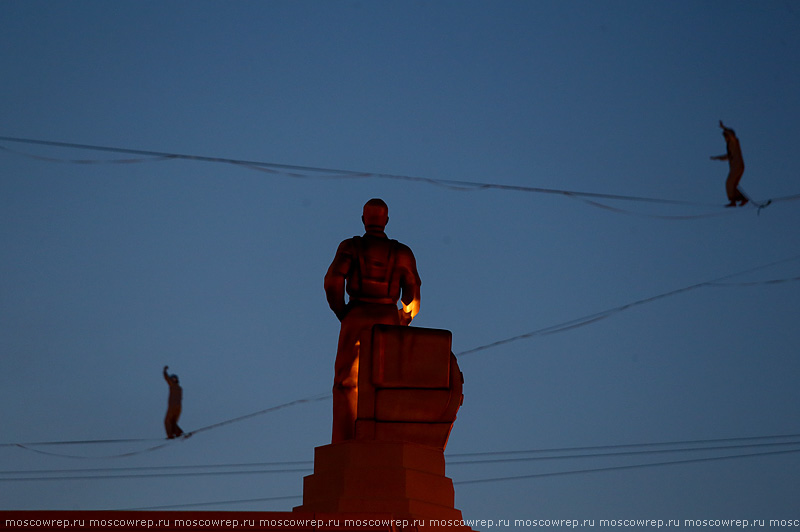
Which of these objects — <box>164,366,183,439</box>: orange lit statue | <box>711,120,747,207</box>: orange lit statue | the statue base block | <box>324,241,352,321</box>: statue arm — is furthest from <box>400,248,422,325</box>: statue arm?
<box>164,366,183,439</box>: orange lit statue

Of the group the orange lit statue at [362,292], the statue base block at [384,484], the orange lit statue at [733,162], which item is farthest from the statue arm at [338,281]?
the orange lit statue at [733,162]

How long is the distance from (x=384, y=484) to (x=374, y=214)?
2.44 meters

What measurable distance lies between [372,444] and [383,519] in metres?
0.73

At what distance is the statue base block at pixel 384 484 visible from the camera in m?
8.77

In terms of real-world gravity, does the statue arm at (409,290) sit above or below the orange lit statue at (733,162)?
below

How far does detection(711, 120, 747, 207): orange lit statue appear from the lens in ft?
61.4

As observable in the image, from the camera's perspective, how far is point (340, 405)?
9.51m

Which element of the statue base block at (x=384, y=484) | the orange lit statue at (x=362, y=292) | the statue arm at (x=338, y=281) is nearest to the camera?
the statue base block at (x=384, y=484)

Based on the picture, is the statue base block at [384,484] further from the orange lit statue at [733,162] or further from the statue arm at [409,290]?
the orange lit statue at [733,162]

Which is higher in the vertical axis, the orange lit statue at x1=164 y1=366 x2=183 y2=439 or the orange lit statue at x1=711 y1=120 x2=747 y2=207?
the orange lit statue at x1=711 y1=120 x2=747 y2=207

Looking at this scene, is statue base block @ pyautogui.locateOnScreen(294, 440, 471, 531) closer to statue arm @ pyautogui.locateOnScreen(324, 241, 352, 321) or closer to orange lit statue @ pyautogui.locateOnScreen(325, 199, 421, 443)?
orange lit statue @ pyautogui.locateOnScreen(325, 199, 421, 443)

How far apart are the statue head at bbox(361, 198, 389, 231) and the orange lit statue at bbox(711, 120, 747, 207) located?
1012 cm

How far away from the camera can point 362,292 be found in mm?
9789

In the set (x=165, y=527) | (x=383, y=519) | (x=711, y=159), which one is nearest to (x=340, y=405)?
(x=383, y=519)
